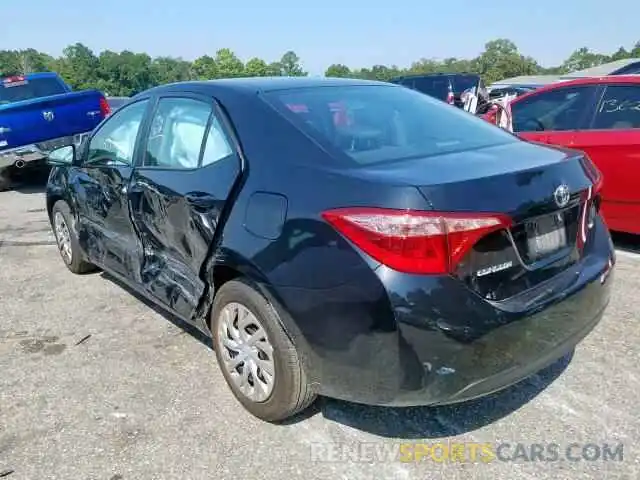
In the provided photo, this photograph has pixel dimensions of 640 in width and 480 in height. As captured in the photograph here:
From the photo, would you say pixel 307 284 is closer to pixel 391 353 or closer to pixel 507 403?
A: pixel 391 353

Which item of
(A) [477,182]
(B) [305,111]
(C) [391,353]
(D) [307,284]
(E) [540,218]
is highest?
(B) [305,111]

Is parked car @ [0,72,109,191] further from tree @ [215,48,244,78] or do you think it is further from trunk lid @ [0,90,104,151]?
tree @ [215,48,244,78]

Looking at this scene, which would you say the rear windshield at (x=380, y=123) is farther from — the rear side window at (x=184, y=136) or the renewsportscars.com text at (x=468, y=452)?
the renewsportscars.com text at (x=468, y=452)

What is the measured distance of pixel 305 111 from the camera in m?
2.80

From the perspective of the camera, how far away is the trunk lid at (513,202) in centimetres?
214

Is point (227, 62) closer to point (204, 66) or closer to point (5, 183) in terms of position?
point (204, 66)

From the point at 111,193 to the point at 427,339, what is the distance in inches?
101

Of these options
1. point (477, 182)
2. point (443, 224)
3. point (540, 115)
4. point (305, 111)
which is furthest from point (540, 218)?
point (540, 115)

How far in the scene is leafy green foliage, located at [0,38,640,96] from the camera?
9188 centimetres

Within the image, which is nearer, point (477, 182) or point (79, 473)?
point (477, 182)

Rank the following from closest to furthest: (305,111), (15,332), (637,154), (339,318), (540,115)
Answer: (339,318), (305,111), (15,332), (637,154), (540,115)

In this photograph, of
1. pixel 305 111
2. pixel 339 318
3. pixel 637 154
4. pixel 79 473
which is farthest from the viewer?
pixel 637 154

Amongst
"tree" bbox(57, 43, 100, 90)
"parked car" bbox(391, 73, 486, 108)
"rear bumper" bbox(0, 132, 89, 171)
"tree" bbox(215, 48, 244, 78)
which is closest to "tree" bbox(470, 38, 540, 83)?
"tree" bbox(215, 48, 244, 78)

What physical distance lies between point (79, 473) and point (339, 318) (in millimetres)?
1322
